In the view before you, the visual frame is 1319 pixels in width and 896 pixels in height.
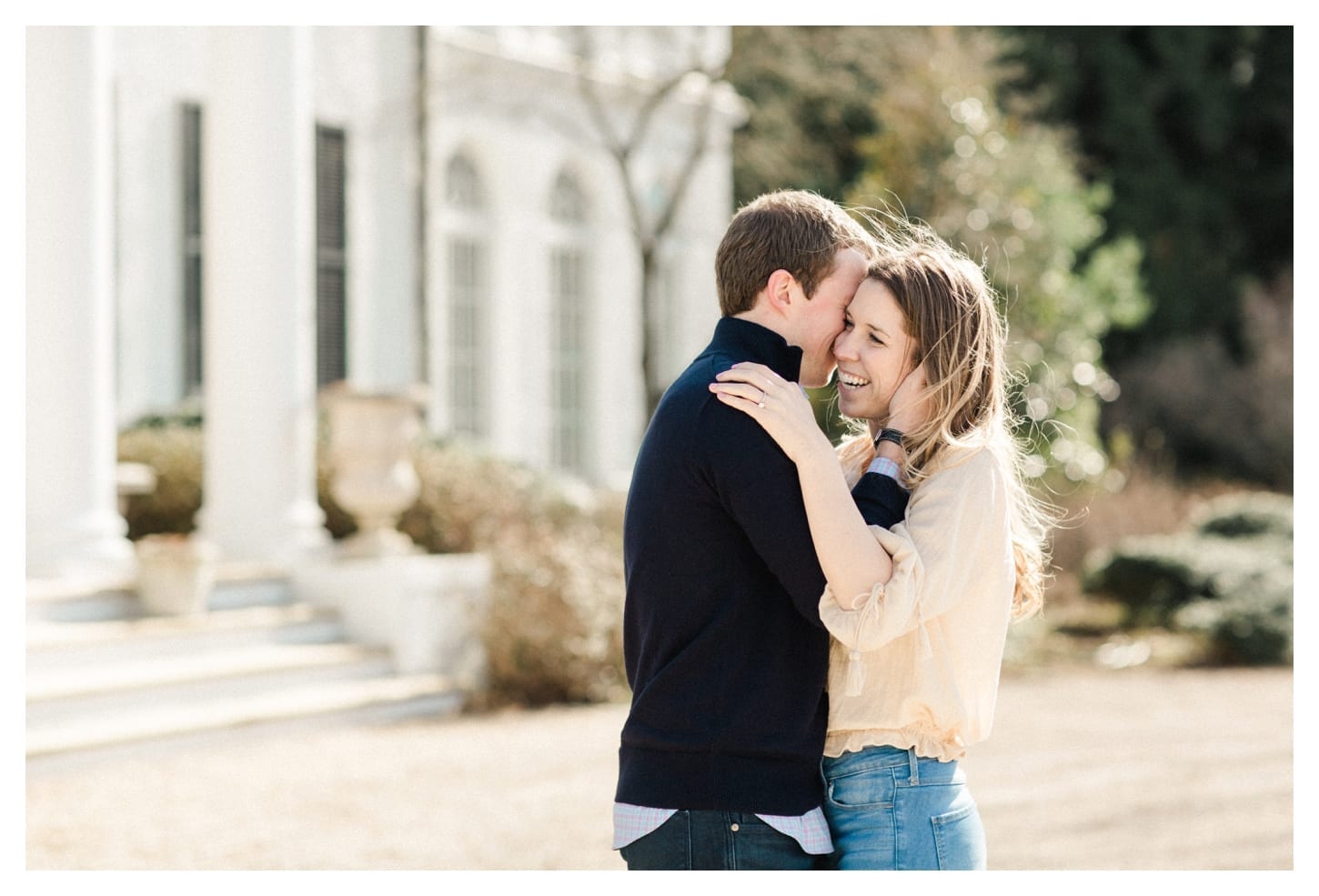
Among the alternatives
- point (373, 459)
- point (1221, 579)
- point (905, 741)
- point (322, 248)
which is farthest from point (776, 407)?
point (322, 248)

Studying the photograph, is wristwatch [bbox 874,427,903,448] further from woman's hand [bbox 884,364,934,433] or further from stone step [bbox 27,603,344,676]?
stone step [bbox 27,603,344,676]

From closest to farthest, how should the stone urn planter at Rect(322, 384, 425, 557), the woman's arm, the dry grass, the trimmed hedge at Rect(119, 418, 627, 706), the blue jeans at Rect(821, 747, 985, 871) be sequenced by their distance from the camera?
the woman's arm → the blue jeans at Rect(821, 747, 985, 871) → the trimmed hedge at Rect(119, 418, 627, 706) → the stone urn planter at Rect(322, 384, 425, 557) → the dry grass

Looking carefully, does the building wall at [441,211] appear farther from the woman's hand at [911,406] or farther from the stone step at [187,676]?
the woman's hand at [911,406]

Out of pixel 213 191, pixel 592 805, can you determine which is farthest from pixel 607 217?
pixel 592 805

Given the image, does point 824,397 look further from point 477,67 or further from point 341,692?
point 341,692

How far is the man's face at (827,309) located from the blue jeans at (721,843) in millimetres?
859

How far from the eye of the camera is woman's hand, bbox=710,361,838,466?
8.57 feet

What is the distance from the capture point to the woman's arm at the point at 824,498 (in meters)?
2.59

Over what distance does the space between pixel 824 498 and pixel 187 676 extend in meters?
6.78

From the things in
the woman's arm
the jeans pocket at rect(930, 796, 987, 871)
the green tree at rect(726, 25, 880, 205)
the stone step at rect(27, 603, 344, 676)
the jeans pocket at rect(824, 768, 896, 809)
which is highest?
the green tree at rect(726, 25, 880, 205)

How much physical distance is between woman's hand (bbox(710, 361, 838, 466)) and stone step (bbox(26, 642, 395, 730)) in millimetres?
6233

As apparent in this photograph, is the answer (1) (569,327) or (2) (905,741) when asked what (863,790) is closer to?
(2) (905,741)

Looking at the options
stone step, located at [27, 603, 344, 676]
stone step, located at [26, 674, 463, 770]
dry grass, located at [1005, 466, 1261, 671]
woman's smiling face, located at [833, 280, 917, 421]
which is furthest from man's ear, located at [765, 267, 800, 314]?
dry grass, located at [1005, 466, 1261, 671]

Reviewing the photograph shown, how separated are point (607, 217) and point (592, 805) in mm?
10544
